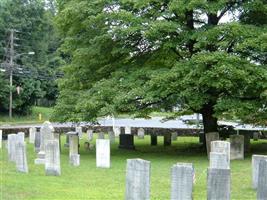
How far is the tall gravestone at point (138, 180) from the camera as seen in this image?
10.4 m

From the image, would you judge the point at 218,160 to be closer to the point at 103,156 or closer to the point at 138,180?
the point at 138,180

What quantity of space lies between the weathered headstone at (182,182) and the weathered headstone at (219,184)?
1.09ft

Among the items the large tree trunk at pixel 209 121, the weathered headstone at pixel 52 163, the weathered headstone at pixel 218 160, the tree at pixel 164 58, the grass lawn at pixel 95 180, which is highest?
the tree at pixel 164 58

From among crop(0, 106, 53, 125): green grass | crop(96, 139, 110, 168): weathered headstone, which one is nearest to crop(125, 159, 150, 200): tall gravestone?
crop(96, 139, 110, 168): weathered headstone

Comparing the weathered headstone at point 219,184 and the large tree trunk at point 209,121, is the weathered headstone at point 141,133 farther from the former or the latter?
the weathered headstone at point 219,184

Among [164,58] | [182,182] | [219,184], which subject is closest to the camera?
[219,184]

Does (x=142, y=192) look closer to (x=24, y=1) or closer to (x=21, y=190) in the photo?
(x=21, y=190)

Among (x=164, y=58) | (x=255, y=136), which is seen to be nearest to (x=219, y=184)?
(x=164, y=58)

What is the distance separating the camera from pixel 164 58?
2569 cm

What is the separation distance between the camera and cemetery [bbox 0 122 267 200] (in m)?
9.84

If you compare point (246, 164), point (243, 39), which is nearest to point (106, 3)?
point (243, 39)

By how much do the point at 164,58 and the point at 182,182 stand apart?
640 inches

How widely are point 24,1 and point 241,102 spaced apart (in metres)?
49.9

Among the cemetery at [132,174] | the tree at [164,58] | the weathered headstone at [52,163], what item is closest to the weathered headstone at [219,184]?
the cemetery at [132,174]
